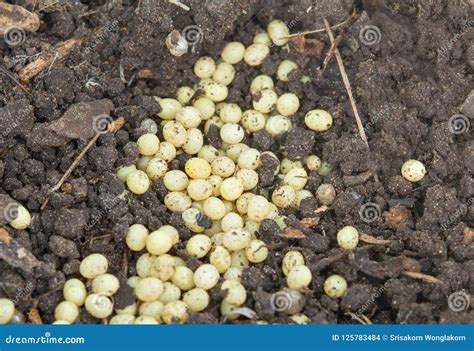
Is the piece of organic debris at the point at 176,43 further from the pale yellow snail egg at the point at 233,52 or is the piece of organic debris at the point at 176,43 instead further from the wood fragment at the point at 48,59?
the wood fragment at the point at 48,59

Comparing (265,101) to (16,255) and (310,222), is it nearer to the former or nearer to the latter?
(310,222)

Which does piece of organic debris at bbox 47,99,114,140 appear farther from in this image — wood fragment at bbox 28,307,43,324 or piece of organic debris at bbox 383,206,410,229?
piece of organic debris at bbox 383,206,410,229

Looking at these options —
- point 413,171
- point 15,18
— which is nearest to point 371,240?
point 413,171

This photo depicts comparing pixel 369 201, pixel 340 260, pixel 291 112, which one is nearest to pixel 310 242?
pixel 340 260

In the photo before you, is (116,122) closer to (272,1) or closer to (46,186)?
(46,186)

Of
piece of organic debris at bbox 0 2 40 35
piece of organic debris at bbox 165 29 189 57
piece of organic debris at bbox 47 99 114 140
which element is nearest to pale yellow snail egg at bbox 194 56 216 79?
piece of organic debris at bbox 165 29 189 57

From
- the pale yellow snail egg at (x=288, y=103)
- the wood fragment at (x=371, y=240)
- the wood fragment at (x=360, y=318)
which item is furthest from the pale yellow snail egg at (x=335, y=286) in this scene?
the pale yellow snail egg at (x=288, y=103)

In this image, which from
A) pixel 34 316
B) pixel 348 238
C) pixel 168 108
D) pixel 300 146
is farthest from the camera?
pixel 168 108

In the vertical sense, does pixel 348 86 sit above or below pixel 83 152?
above
